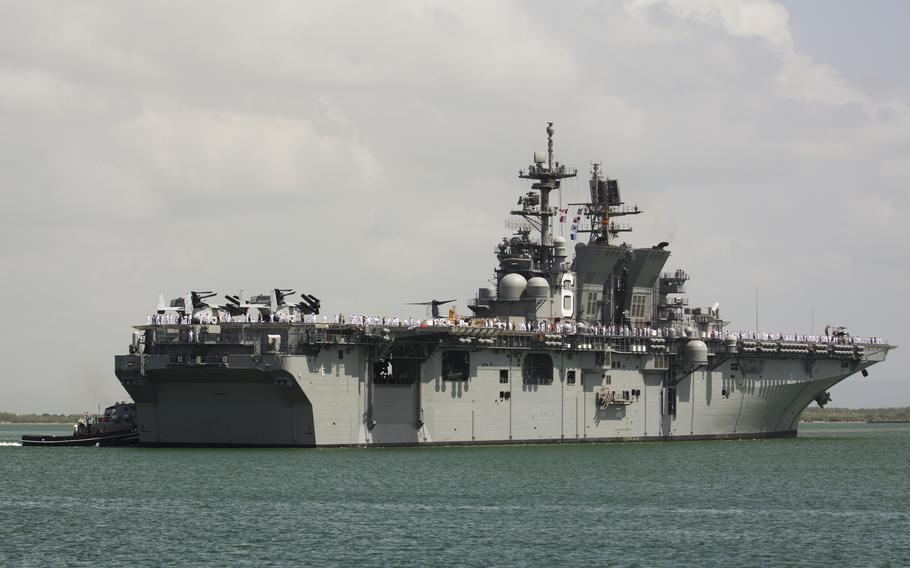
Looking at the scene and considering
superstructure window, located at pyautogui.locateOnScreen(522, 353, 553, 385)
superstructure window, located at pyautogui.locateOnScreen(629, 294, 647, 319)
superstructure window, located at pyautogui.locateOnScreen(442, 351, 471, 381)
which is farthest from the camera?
superstructure window, located at pyautogui.locateOnScreen(629, 294, 647, 319)

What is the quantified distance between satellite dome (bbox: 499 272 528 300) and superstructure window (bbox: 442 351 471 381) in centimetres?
603

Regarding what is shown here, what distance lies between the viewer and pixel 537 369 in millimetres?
65875

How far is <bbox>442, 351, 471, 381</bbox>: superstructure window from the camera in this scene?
6203 cm

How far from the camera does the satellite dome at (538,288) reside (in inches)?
2657

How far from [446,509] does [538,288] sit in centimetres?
2661

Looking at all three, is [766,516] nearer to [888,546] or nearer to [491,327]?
[888,546]

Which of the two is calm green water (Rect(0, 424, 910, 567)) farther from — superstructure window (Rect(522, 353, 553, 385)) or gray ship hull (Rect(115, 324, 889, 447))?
superstructure window (Rect(522, 353, 553, 385))

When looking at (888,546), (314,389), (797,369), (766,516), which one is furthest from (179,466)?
(797,369)

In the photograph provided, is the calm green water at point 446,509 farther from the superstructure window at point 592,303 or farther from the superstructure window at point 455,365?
the superstructure window at point 592,303

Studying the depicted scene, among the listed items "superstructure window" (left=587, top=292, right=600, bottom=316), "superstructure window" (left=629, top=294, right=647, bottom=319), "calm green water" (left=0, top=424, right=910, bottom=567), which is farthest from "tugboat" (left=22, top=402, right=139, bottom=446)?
"superstructure window" (left=629, top=294, right=647, bottom=319)

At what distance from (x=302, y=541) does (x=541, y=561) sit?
6383 mm

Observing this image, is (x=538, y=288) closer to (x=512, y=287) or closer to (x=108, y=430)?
(x=512, y=287)

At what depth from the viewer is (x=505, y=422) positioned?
64.2 meters

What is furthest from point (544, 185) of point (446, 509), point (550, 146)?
point (446, 509)
